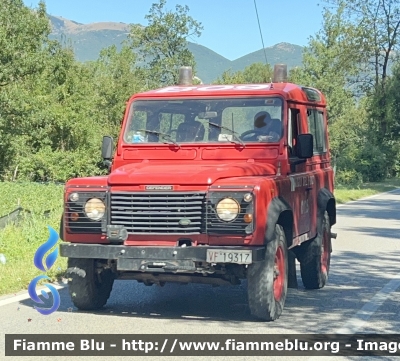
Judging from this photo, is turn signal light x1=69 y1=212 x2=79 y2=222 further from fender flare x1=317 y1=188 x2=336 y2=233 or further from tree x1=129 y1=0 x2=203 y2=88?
tree x1=129 y1=0 x2=203 y2=88

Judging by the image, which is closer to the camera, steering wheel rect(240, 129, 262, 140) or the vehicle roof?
steering wheel rect(240, 129, 262, 140)

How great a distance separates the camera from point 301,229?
30.1ft

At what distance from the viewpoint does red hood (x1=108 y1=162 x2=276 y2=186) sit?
781 cm

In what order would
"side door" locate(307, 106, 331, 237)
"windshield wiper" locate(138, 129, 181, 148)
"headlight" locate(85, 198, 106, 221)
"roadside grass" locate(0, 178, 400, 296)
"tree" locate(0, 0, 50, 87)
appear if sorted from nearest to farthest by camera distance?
"headlight" locate(85, 198, 106, 221) → "windshield wiper" locate(138, 129, 181, 148) → "roadside grass" locate(0, 178, 400, 296) → "side door" locate(307, 106, 331, 237) → "tree" locate(0, 0, 50, 87)

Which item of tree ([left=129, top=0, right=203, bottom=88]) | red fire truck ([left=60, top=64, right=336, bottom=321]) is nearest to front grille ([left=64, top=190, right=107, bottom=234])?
red fire truck ([left=60, top=64, right=336, bottom=321])

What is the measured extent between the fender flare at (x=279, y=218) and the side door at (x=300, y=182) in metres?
0.17

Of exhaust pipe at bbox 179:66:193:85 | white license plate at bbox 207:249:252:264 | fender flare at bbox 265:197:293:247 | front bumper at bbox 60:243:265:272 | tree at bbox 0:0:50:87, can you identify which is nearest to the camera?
white license plate at bbox 207:249:252:264

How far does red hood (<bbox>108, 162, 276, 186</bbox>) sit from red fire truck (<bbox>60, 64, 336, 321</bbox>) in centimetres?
1

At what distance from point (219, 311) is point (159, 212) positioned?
4.53ft

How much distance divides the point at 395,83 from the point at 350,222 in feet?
110

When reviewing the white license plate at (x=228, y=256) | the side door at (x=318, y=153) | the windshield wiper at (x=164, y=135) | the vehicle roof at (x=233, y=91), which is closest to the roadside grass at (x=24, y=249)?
the windshield wiper at (x=164, y=135)

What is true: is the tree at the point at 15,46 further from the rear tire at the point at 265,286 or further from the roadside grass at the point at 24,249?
the rear tire at the point at 265,286

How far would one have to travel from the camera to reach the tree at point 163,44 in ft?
228

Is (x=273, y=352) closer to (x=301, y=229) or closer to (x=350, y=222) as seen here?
(x=301, y=229)
